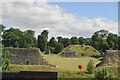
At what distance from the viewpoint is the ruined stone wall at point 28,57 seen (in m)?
29.6

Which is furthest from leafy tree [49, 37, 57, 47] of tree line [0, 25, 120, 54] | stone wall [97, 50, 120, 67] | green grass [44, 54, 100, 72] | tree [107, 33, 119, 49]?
stone wall [97, 50, 120, 67]

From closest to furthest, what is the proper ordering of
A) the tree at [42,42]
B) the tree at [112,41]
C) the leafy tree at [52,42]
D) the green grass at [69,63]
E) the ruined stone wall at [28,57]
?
1. the green grass at [69,63]
2. the ruined stone wall at [28,57]
3. the tree at [112,41]
4. the tree at [42,42]
5. the leafy tree at [52,42]

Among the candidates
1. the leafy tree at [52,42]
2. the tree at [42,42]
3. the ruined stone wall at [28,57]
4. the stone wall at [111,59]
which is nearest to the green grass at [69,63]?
the stone wall at [111,59]

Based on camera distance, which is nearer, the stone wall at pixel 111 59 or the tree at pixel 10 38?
the stone wall at pixel 111 59

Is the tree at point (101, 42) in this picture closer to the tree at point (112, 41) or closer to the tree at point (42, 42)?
the tree at point (112, 41)

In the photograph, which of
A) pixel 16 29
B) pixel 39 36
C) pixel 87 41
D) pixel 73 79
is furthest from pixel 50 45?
pixel 73 79

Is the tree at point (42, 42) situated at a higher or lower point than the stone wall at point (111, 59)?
higher

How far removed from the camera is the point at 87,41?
13950 cm

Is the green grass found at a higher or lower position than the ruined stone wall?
lower

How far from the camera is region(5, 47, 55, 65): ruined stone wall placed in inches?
1164

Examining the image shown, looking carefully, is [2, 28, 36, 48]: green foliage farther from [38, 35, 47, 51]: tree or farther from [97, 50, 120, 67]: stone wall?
[97, 50, 120, 67]: stone wall

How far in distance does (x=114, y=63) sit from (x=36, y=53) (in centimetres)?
1111

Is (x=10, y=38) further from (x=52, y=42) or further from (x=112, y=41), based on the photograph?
(x=112, y=41)

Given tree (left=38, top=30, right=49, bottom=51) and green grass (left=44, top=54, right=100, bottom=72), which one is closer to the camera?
green grass (left=44, top=54, right=100, bottom=72)
